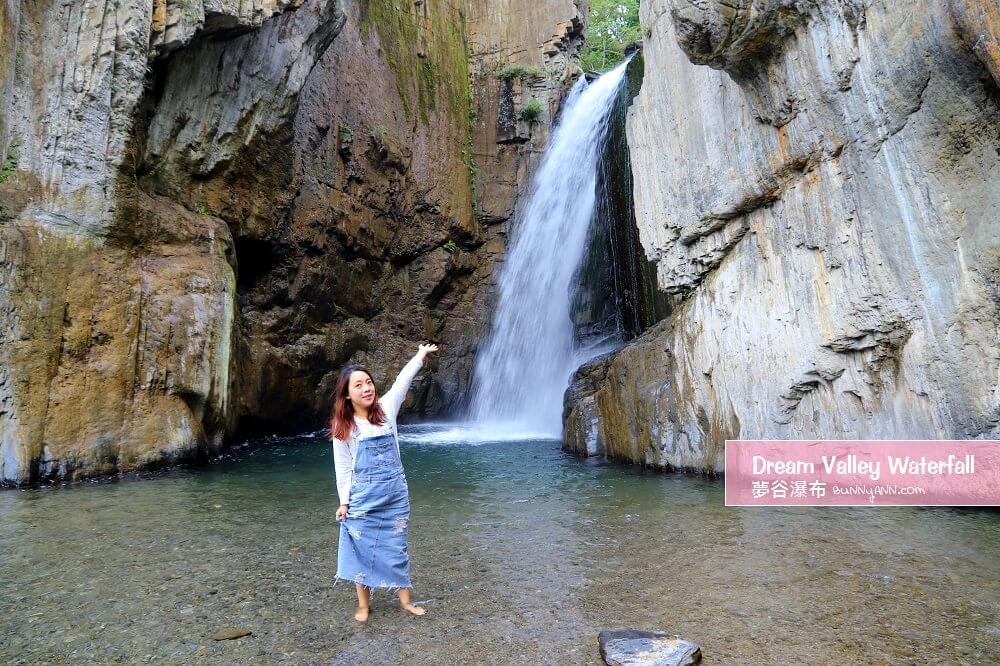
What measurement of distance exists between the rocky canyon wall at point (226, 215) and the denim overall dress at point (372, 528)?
251 inches

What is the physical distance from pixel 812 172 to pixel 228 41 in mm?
9288

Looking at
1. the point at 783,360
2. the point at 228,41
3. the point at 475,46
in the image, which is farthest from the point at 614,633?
the point at 475,46

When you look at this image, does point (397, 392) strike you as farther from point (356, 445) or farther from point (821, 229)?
point (821, 229)

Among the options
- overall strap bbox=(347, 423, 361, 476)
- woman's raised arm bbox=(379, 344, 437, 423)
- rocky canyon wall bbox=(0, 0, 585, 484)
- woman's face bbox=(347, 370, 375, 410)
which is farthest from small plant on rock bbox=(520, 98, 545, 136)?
overall strap bbox=(347, 423, 361, 476)

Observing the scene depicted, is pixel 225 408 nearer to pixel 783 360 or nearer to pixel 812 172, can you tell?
pixel 783 360

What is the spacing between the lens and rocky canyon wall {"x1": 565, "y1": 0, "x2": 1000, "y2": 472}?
18.7ft

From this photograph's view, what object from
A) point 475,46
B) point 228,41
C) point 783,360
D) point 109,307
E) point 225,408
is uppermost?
point 475,46

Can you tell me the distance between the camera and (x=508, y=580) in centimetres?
423

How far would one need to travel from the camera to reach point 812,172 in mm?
7160

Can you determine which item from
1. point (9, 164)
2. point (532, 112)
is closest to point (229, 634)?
point (9, 164)

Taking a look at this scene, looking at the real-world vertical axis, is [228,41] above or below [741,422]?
above

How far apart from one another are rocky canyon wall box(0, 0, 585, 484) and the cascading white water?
2.36ft

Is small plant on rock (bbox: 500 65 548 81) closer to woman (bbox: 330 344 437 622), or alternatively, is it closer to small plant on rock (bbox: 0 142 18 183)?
small plant on rock (bbox: 0 142 18 183)

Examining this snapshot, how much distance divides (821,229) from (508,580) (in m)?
5.22
